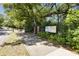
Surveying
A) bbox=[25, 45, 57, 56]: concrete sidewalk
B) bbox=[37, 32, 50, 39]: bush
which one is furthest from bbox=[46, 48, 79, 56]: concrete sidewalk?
bbox=[37, 32, 50, 39]: bush

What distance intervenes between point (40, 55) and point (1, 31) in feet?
1.97

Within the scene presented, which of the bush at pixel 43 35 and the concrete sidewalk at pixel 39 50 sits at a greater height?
the bush at pixel 43 35

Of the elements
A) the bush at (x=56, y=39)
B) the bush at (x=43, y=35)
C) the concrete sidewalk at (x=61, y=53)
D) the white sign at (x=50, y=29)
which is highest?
the white sign at (x=50, y=29)

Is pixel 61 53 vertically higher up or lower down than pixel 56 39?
lower down

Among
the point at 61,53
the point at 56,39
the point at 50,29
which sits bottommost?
the point at 61,53

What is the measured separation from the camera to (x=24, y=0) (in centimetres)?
243

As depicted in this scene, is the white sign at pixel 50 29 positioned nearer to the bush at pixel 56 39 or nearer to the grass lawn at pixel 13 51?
the bush at pixel 56 39

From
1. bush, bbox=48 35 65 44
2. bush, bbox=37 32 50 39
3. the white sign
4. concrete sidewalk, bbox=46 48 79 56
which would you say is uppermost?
the white sign

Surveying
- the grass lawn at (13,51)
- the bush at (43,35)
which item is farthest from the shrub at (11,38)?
the bush at (43,35)

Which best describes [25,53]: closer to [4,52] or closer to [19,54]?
[19,54]

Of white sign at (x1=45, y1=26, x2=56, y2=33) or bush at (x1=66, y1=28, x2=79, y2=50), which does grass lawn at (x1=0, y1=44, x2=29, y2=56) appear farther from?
bush at (x1=66, y1=28, x2=79, y2=50)

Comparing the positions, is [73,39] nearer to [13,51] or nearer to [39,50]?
[39,50]

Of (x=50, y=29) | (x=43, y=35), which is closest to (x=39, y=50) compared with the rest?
(x=43, y=35)

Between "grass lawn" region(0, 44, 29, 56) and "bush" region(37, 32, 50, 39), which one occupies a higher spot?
"bush" region(37, 32, 50, 39)
